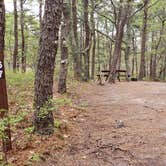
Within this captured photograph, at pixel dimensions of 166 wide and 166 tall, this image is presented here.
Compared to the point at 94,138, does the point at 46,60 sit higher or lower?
higher

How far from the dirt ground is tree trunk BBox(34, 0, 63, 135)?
56 centimetres

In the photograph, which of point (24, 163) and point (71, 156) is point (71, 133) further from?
point (24, 163)

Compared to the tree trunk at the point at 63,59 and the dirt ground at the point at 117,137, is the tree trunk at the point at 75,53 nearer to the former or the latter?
the tree trunk at the point at 63,59

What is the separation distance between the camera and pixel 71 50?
568 inches

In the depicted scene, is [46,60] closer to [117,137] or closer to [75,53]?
[117,137]

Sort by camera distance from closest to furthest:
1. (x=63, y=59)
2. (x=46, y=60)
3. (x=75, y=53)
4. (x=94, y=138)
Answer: (x=46, y=60) → (x=94, y=138) → (x=63, y=59) → (x=75, y=53)

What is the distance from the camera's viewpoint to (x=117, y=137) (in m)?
5.49

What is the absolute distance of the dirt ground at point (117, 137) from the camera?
452cm

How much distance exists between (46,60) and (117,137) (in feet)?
5.93

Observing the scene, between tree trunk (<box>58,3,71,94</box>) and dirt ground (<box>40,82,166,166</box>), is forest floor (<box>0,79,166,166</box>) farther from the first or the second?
tree trunk (<box>58,3,71,94</box>)

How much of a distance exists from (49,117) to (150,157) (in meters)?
1.81

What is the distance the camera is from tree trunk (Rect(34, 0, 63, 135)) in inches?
207

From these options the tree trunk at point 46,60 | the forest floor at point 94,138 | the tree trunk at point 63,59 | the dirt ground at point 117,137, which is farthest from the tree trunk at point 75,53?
the tree trunk at point 46,60

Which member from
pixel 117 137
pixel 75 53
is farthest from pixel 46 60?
pixel 75 53
